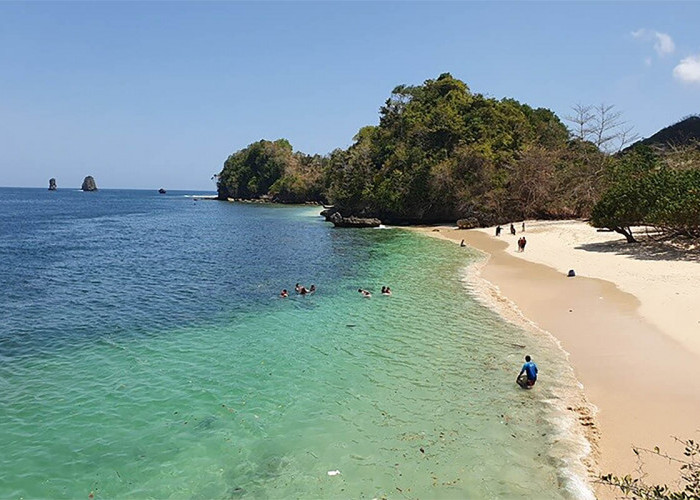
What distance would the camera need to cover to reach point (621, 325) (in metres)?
17.5

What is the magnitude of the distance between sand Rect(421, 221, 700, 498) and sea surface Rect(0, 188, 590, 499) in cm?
92

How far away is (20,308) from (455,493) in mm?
22602

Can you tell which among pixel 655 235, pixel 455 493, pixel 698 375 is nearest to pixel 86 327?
pixel 455 493

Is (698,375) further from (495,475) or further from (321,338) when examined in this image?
(321,338)

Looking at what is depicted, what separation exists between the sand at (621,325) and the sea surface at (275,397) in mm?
921

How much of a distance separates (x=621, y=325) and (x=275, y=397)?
13758mm

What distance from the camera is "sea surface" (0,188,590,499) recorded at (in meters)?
9.16

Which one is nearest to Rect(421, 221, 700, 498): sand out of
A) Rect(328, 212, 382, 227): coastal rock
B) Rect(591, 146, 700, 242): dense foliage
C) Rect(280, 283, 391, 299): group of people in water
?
Rect(591, 146, 700, 242): dense foliage

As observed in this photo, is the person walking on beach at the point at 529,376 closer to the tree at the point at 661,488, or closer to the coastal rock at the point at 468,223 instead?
the tree at the point at 661,488

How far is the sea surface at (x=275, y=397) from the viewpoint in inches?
361

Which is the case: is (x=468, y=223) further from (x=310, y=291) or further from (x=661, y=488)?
(x=661, y=488)

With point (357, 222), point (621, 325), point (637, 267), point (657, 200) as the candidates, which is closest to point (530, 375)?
point (621, 325)

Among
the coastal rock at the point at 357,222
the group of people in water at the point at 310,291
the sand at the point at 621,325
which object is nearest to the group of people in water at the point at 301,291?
the group of people in water at the point at 310,291

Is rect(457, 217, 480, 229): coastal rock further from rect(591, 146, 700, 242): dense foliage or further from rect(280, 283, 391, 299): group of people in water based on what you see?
rect(280, 283, 391, 299): group of people in water
